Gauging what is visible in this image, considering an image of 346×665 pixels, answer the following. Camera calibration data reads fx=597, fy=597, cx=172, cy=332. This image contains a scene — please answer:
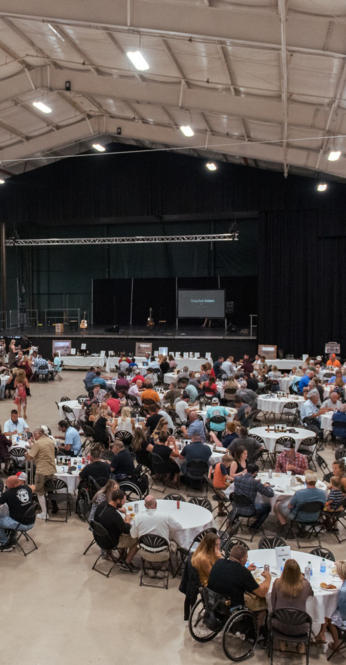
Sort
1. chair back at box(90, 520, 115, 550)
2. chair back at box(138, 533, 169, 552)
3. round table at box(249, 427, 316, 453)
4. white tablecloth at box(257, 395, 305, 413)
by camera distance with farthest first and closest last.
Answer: white tablecloth at box(257, 395, 305, 413) < round table at box(249, 427, 316, 453) < chair back at box(90, 520, 115, 550) < chair back at box(138, 533, 169, 552)

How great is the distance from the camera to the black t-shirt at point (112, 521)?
666 centimetres

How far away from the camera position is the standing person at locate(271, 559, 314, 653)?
507 cm

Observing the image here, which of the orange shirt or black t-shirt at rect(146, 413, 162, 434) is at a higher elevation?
the orange shirt

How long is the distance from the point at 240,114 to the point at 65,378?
1126cm

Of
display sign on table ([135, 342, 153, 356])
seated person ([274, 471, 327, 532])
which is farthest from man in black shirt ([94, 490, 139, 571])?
display sign on table ([135, 342, 153, 356])

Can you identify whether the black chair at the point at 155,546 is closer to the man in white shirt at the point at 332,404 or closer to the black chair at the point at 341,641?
the black chair at the point at 341,641

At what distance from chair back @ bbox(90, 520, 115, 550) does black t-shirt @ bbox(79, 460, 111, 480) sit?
4.55ft

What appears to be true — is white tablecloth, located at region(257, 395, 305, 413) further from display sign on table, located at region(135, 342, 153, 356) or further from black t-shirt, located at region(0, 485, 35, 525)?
display sign on table, located at region(135, 342, 153, 356)

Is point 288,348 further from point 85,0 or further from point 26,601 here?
point 26,601

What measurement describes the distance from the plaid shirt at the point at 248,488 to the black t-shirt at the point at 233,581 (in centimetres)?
216

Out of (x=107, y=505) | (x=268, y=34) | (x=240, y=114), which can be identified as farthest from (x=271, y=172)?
(x=107, y=505)

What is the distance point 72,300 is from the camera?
105 ft

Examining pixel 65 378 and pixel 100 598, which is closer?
pixel 100 598

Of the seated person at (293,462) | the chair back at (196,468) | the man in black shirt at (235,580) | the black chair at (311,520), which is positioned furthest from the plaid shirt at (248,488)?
the man in black shirt at (235,580)
